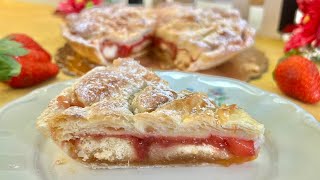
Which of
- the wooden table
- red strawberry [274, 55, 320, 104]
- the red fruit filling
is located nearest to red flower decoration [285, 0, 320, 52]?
the wooden table

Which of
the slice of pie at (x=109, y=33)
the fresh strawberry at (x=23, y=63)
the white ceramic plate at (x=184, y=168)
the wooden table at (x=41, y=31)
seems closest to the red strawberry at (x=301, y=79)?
the wooden table at (x=41, y=31)

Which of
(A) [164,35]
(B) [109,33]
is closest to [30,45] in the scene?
(B) [109,33]

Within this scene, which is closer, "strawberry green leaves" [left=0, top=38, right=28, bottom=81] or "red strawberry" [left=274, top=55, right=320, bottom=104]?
"strawberry green leaves" [left=0, top=38, right=28, bottom=81]

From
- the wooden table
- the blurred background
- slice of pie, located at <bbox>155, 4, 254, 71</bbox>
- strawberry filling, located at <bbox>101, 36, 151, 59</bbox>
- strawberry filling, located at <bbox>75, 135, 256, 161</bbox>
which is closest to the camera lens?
strawberry filling, located at <bbox>75, 135, 256, 161</bbox>

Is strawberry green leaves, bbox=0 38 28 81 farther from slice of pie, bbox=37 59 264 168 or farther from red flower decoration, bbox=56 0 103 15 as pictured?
red flower decoration, bbox=56 0 103 15

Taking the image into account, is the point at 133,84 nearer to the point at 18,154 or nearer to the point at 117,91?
the point at 117,91

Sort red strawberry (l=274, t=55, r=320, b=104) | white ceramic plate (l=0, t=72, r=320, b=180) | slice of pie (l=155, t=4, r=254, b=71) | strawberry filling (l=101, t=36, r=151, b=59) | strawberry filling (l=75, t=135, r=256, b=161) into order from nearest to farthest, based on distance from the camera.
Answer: white ceramic plate (l=0, t=72, r=320, b=180)
strawberry filling (l=75, t=135, r=256, b=161)
red strawberry (l=274, t=55, r=320, b=104)
slice of pie (l=155, t=4, r=254, b=71)
strawberry filling (l=101, t=36, r=151, b=59)

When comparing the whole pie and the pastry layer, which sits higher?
the whole pie

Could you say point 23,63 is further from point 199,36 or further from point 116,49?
point 199,36
